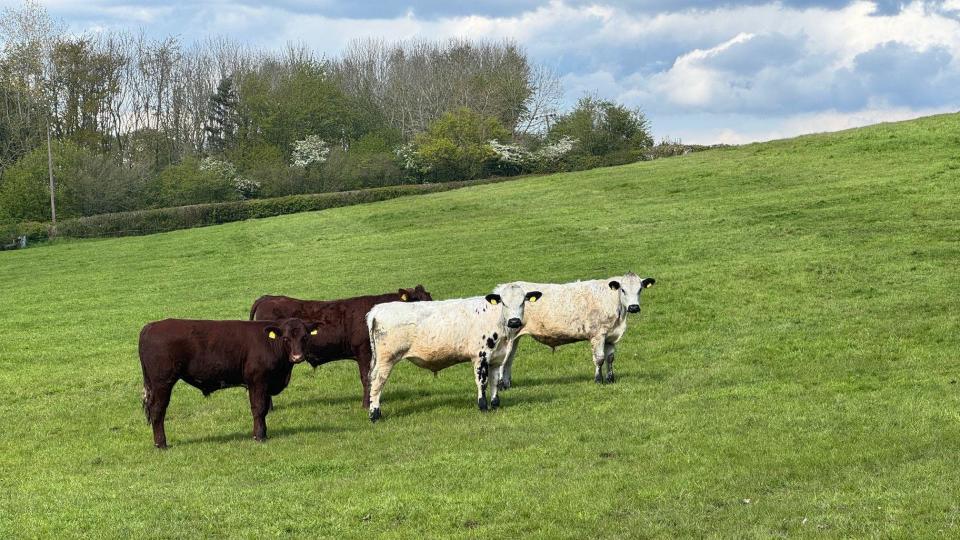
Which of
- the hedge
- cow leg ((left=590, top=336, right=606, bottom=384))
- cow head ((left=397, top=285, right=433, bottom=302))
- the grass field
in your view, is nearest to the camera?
the grass field

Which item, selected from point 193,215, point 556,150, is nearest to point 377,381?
point 193,215

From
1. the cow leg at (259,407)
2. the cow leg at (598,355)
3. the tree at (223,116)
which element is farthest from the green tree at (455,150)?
the cow leg at (259,407)

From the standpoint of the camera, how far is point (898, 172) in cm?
4181

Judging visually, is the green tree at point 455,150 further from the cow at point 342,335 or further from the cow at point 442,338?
the cow at point 442,338

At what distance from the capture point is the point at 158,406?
14609 mm

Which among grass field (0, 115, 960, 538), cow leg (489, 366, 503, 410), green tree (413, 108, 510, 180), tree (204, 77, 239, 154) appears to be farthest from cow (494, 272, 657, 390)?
tree (204, 77, 239, 154)

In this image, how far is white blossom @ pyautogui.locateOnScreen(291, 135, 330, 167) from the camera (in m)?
80.2

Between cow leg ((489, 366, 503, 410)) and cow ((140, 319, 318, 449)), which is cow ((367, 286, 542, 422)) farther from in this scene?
cow ((140, 319, 318, 449))

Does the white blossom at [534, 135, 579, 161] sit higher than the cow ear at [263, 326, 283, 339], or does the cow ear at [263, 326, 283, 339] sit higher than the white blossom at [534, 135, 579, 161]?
the white blossom at [534, 135, 579, 161]

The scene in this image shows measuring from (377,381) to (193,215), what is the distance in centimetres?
4695

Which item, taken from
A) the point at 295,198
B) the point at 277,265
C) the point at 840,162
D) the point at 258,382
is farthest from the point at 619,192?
the point at 258,382

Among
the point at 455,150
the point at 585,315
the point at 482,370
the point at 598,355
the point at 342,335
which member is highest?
the point at 455,150

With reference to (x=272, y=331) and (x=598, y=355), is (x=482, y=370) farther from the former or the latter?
(x=272, y=331)

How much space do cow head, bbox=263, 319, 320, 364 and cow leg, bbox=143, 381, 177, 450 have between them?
158 centimetres
